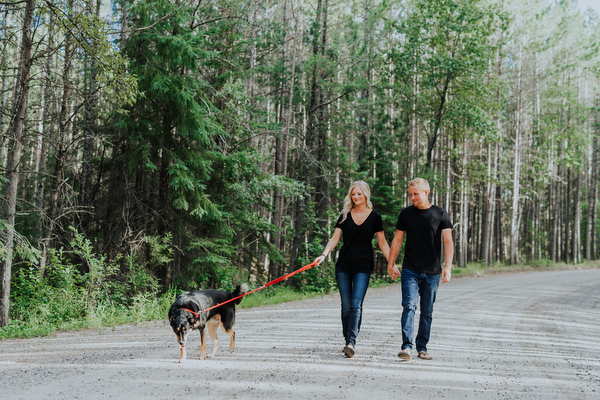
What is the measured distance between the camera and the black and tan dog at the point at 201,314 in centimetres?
488

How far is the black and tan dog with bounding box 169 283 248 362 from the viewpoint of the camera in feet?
16.0

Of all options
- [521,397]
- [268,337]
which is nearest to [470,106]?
[268,337]

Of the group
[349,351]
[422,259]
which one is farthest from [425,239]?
[349,351]

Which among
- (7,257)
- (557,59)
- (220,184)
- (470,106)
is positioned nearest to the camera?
(7,257)

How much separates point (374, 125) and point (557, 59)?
69.7ft

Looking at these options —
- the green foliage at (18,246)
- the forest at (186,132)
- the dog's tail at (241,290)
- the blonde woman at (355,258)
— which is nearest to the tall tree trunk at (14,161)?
the forest at (186,132)

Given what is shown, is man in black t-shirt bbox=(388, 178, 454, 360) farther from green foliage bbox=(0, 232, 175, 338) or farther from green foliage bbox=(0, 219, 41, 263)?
green foliage bbox=(0, 219, 41, 263)

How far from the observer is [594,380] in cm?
480

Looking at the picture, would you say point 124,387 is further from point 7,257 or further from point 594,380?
point 7,257

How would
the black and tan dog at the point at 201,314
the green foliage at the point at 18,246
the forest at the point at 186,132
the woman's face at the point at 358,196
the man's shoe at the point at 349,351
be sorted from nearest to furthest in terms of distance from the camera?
the black and tan dog at the point at 201,314, the man's shoe at the point at 349,351, the woman's face at the point at 358,196, the green foliage at the point at 18,246, the forest at the point at 186,132

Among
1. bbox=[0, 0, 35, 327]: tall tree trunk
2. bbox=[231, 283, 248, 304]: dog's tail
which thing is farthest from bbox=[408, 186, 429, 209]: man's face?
bbox=[0, 0, 35, 327]: tall tree trunk

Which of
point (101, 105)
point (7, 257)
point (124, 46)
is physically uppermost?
point (124, 46)

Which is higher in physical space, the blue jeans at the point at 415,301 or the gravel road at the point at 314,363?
the blue jeans at the point at 415,301

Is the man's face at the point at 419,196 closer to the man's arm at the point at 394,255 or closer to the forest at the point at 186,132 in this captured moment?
the man's arm at the point at 394,255
